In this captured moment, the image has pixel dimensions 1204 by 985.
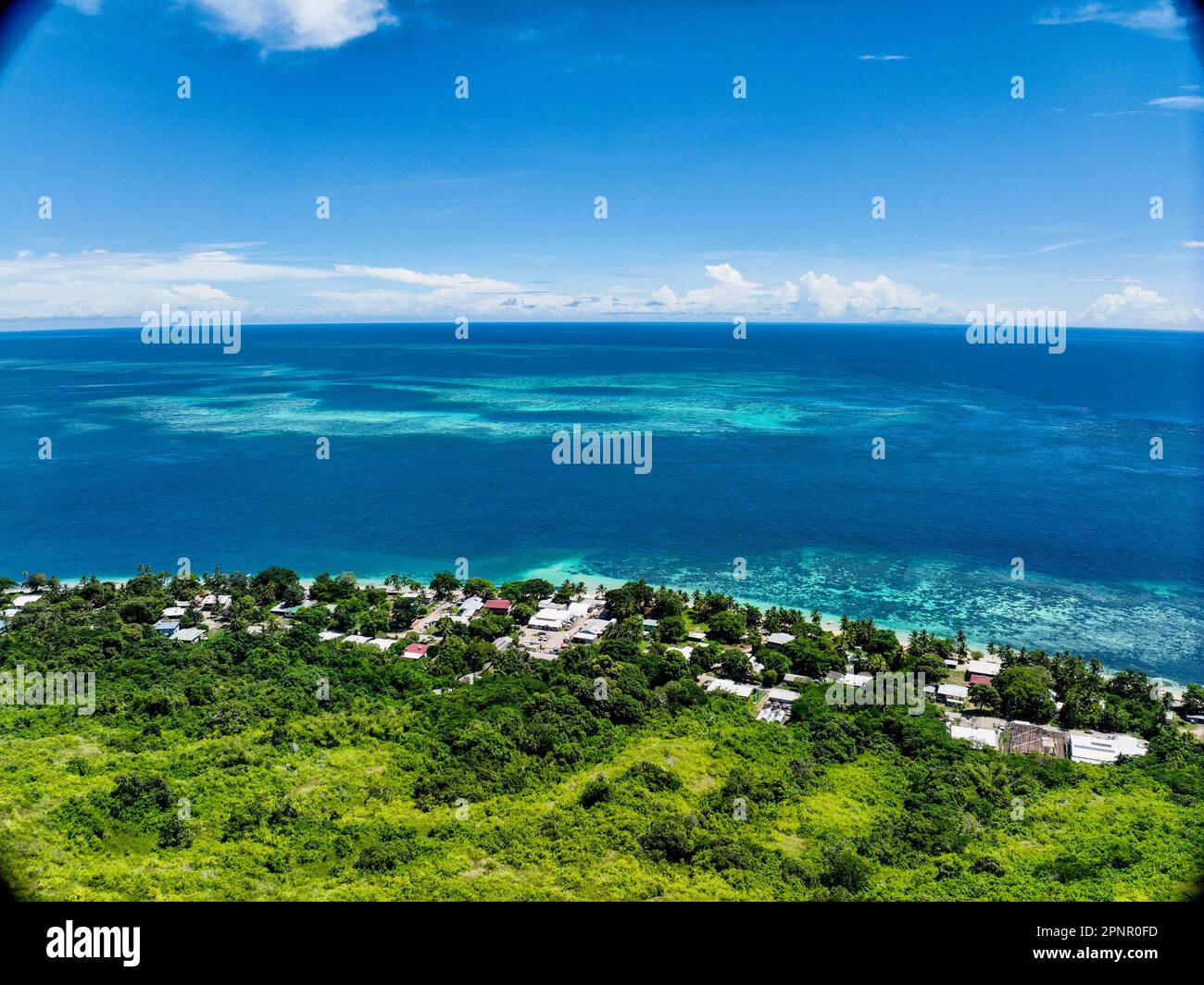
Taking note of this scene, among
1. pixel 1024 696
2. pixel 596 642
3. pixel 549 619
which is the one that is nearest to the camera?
pixel 1024 696

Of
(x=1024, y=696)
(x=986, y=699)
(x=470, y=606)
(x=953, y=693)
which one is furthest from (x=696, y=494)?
(x=1024, y=696)

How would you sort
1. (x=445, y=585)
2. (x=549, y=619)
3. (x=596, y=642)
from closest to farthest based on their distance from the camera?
(x=596, y=642) → (x=549, y=619) → (x=445, y=585)

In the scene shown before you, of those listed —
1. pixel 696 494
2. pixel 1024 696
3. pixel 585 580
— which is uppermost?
pixel 696 494

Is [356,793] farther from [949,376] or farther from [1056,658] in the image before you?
[949,376]

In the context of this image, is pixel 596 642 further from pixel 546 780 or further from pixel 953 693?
pixel 953 693

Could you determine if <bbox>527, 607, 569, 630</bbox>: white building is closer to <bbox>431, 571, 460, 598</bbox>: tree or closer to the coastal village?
the coastal village

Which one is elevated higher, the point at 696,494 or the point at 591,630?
the point at 696,494

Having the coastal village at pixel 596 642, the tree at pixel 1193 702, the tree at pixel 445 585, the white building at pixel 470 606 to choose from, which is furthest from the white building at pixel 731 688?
the tree at pixel 1193 702
